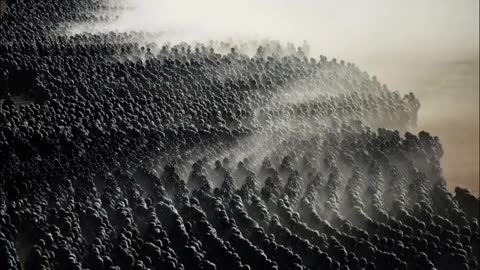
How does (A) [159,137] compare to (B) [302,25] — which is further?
(B) [302,25]

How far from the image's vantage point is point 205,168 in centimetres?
1566

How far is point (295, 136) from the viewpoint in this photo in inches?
721

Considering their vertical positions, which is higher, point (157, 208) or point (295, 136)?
point (295, 136)

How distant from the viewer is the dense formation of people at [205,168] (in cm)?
1226

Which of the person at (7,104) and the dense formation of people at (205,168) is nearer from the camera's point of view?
the dense formation of people at (205,168)

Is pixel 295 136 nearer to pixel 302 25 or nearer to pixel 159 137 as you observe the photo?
pixel 159 137

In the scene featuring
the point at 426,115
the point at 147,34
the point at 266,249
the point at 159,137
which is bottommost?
the point at 266,249

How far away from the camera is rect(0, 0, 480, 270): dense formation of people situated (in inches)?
483

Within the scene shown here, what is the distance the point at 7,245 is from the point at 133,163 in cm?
472

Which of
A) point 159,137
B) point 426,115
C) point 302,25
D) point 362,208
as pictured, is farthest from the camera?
point 302,25

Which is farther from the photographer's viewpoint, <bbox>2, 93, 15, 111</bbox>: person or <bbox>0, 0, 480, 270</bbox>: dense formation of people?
<bbox>2, 93, 15, 111</bbox>: person

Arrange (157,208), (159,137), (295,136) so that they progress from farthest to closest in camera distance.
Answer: (295,136) → (159,137) → (157,208)

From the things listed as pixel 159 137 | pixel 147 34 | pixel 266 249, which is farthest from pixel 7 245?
pixel 147 34

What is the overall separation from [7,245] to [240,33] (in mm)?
23645
